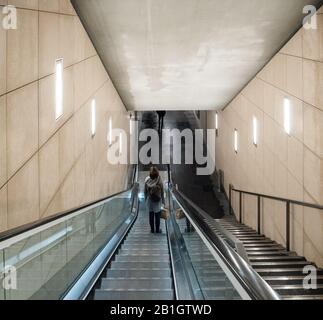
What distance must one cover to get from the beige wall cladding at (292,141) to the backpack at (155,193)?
2045 millimetres

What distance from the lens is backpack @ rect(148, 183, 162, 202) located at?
7359 mm

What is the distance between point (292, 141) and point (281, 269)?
90.8 inches

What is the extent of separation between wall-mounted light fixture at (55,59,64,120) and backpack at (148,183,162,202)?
2.99 metres

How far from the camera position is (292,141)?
6270mm

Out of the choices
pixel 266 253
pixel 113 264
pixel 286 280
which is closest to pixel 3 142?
pixel 113 264

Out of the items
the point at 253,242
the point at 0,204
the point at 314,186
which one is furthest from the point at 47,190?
the point at 253,242

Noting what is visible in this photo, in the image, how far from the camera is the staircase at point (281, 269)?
13.2ft

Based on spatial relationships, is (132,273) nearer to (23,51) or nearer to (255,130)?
(23,51)

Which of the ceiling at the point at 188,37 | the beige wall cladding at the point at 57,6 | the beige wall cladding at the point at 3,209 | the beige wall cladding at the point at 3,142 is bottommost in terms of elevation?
the beige wall cladding at the point at 3,209

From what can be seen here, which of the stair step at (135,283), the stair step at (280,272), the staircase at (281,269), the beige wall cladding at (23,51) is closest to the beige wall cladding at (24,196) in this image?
the beige wall cladding at (23,51)

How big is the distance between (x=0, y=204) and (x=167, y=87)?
7.89 m

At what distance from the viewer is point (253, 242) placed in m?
6.72

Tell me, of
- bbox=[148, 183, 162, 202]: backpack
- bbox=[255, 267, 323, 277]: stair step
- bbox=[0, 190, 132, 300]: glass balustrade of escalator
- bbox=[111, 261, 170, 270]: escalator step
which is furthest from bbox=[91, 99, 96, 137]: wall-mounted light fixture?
bbox=[255, 267, 323, 277]: stair step

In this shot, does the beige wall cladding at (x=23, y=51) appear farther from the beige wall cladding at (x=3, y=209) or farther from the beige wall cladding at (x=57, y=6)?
the beige wall cladding at (x=3, y=209)
